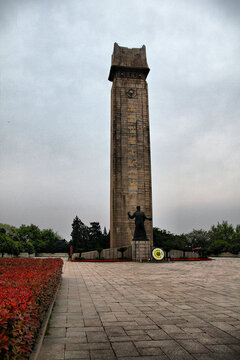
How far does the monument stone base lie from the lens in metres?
23.5

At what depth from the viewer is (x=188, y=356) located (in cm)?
341

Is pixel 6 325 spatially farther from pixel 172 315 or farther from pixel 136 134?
pixel 136 134

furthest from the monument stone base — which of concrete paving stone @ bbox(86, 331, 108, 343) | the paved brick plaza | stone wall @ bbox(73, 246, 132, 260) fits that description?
concrete paving stone @ bbox(86, 331, 108, 343)

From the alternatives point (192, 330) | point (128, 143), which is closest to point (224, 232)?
point (128, 143)

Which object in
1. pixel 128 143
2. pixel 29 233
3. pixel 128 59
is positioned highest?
pixel 128 59

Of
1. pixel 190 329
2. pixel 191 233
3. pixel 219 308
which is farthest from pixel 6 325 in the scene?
pixel 191 233

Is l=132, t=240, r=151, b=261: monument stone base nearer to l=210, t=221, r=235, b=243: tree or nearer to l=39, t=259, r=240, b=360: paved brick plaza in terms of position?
l=39, t=259, r=240, b=360: paved brick plaza

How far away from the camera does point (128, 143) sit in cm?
3155

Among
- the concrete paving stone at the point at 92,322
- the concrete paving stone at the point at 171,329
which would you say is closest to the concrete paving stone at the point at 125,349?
the concrete paving stone at the point at 171,329

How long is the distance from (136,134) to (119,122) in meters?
2.30

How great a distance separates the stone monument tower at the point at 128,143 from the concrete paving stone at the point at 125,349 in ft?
83.3

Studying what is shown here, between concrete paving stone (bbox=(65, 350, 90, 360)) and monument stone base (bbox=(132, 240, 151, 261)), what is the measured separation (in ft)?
66.6

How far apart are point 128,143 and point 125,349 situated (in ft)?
93.8

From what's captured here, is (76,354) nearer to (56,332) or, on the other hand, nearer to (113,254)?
(56,332)
